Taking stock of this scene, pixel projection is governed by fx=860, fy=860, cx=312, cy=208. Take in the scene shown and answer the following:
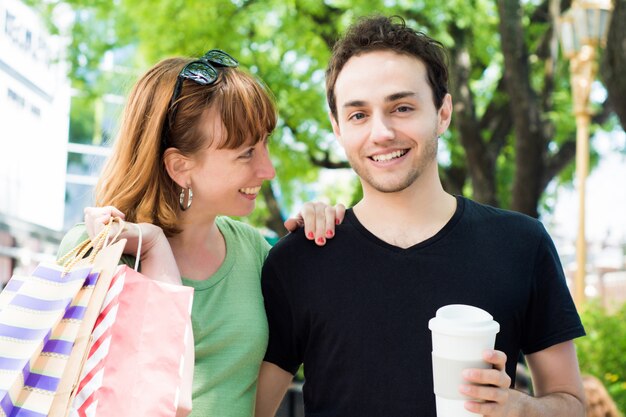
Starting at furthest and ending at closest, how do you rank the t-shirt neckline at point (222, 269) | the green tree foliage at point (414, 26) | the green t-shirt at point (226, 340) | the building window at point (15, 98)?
the building window at point (15, 98), the green tree foliage at point (414, 26), the t-shirt neckline at point (222, 269), the green t-shirt at point (226, 340)

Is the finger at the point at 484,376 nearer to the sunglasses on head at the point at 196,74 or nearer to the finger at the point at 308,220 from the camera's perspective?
the finger at the point at 308,220

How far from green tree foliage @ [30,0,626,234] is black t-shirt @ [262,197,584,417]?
7.56 m

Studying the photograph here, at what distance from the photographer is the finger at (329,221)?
2871 mm

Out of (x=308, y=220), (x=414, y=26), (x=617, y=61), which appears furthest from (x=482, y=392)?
(x=414, y=26)

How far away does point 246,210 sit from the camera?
10.0 ft

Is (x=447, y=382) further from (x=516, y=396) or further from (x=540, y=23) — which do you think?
(x=540, y=23)

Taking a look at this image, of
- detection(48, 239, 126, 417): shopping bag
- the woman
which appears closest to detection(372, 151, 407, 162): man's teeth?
the woman

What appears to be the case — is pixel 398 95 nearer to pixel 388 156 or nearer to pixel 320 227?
pixel 388 156

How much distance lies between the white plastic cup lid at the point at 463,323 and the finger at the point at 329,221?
0.82 meters

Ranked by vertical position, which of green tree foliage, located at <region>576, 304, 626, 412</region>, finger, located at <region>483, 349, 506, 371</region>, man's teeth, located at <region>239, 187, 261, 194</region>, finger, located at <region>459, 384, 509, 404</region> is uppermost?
man's teeth, located at <region>239, 187, 261, 194</region>

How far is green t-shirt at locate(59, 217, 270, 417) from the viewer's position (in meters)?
2.73

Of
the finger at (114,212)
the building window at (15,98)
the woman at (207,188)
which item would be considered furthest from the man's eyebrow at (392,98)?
Answer: the building window at (15,98)

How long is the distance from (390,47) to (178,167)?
83 centimetres

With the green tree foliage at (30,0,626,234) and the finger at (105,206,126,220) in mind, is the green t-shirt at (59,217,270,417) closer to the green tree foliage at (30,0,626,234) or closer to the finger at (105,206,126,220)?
the finger at (105,206,126,220)
